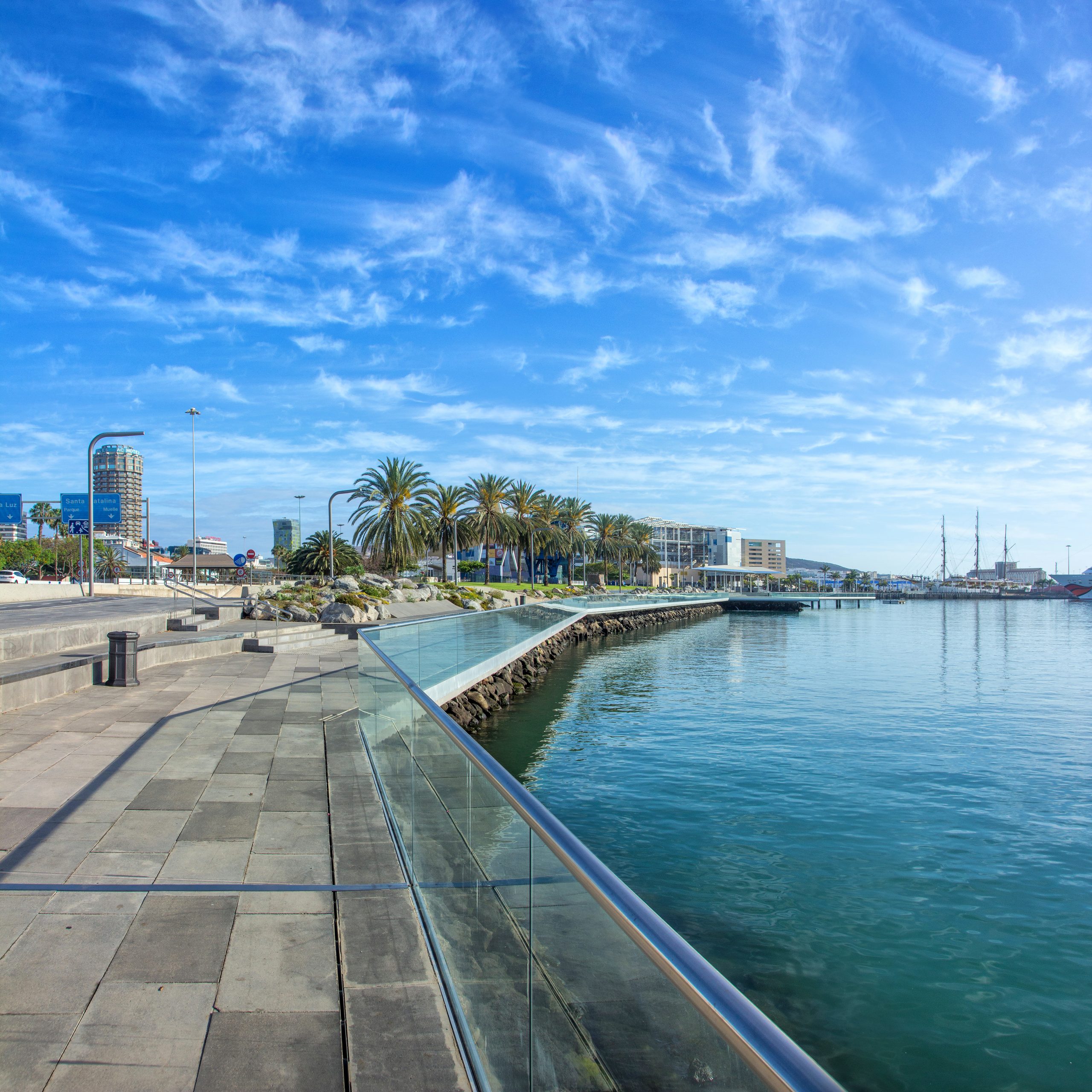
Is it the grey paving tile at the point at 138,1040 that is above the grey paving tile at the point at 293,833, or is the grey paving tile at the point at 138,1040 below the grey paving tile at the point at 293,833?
above

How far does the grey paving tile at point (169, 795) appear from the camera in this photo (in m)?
7.23

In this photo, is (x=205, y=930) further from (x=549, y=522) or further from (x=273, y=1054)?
(x=549, y=522)

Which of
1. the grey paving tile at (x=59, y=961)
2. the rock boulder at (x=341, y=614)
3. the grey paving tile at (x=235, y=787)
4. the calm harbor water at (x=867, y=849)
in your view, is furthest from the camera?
the rock boulder at (x=341, y=614)

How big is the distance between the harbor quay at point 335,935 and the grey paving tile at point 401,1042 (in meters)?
0.01

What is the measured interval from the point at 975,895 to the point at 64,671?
44.3 feet

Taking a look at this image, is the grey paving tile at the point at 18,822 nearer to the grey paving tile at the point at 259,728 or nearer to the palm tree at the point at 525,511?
the grey paving tile at the point at 259,728

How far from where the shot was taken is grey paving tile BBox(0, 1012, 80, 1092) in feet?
10.6

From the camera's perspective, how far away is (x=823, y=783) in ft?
47.4

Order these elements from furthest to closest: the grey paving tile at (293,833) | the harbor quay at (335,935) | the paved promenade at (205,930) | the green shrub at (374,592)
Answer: the green shrub at (374,592) → the grey paving tile at (293,833) → the paved promenade at (205,930) → the harbor quay at (335,935)

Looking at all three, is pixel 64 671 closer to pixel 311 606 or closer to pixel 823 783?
pixel 823 783

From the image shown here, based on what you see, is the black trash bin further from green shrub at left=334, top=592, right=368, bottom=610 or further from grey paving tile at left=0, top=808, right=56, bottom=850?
green shrub at left=334, top=592, right=368, bottom=610

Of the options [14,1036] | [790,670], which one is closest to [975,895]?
[14,1036]

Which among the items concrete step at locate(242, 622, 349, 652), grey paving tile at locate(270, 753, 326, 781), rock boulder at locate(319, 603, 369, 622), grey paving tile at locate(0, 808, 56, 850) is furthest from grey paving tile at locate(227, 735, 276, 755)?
rock boulder at locate(319, 603, 369, 622)

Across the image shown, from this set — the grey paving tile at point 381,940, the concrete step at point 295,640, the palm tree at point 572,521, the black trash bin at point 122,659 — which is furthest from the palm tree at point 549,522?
the grey paving tile at point 381,940
